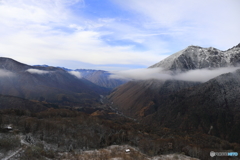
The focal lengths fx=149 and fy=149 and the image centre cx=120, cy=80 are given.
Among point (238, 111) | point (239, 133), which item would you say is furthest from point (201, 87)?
point (239, 133)

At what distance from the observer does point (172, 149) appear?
55969 millimetres

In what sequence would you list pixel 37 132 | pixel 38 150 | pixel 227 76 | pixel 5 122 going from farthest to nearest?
1. pixel 227 76
2. pixel 5 122
3. pixel 37 132
4. pixel 38 150

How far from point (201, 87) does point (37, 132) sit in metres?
199

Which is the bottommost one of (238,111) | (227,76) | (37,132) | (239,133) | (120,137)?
(239,133)

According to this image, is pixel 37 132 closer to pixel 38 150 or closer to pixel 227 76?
pixel 38 150

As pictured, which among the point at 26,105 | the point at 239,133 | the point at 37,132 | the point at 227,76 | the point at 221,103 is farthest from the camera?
the point at 227,76

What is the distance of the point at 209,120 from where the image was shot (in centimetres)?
15162

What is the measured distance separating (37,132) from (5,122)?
659 inches

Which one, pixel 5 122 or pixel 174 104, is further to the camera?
pixel 174 104

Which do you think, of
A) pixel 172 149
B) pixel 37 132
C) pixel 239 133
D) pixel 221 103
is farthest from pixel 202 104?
pixel 37 132

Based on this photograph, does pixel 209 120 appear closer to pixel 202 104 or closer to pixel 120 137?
pixel 202 104

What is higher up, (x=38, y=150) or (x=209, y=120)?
(x=38, y=150)

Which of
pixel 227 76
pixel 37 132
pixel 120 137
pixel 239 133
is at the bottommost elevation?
pixel 239 133

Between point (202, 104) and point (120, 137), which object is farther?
point (202, 104)
